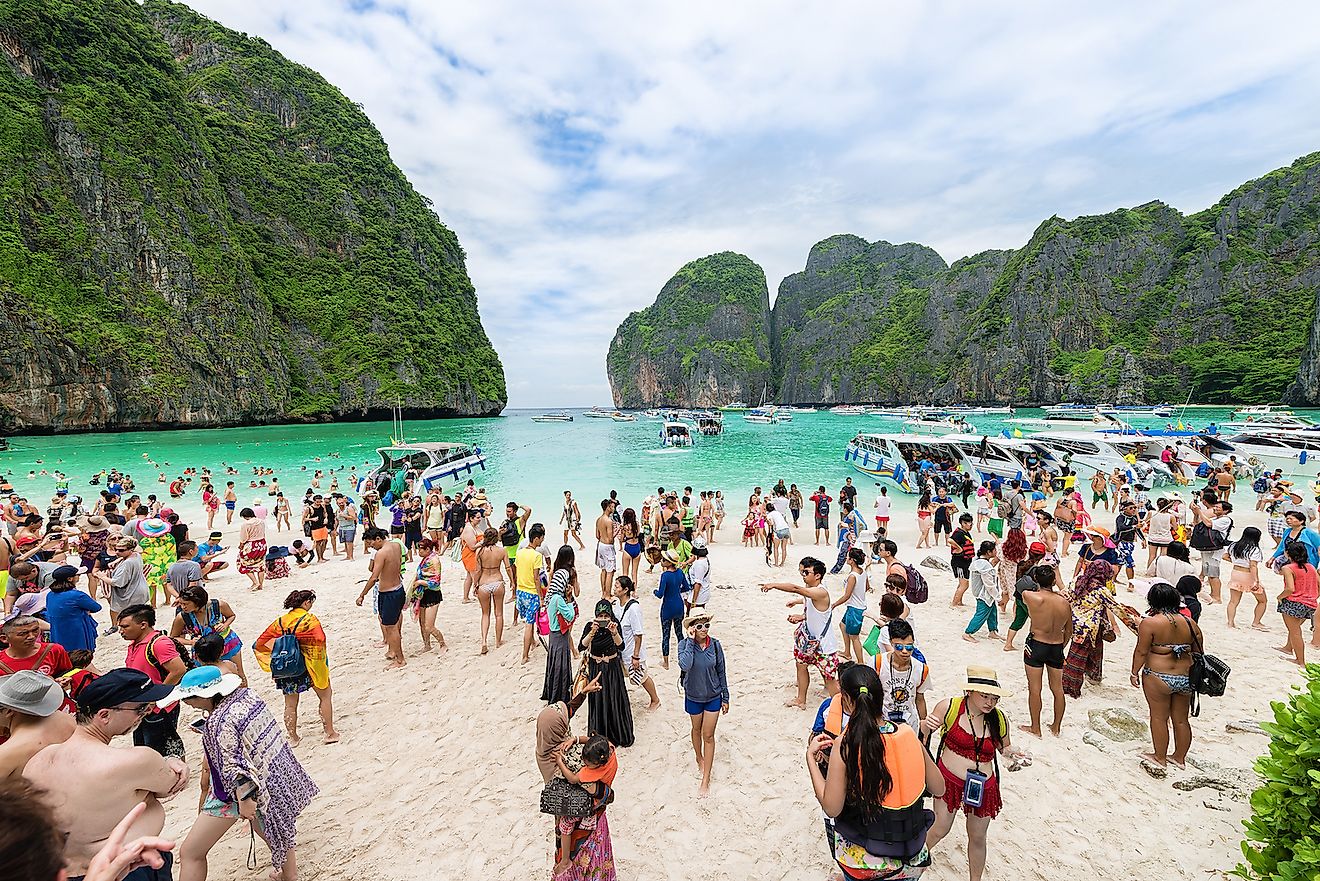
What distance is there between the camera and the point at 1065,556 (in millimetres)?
11141

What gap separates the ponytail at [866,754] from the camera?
2.43m

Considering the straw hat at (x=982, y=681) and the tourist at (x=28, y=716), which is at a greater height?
the tourist at (x=28, y=716)

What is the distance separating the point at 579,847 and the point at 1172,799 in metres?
4.61

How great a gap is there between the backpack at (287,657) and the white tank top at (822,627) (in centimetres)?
479

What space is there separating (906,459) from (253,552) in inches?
897

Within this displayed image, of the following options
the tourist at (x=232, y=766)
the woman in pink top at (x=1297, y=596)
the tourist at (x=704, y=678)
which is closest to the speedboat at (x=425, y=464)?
the tourist at (x=232, y=766)

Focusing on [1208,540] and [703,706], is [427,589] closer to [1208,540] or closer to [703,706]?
[703,706]

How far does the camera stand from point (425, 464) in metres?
24.2

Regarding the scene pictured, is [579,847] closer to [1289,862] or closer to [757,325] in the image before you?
[1289,862]

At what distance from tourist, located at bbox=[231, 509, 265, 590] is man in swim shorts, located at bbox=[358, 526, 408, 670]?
527 cm

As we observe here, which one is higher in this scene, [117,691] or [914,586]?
[117,691]

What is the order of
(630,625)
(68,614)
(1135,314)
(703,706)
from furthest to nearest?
(1135,314)
(630,625)
(68,614)
(703,706)

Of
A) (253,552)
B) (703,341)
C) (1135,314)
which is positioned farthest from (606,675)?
(703,341)

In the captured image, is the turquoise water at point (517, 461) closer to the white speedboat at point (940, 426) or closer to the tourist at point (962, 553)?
the white speedboat at point (940, 426)
